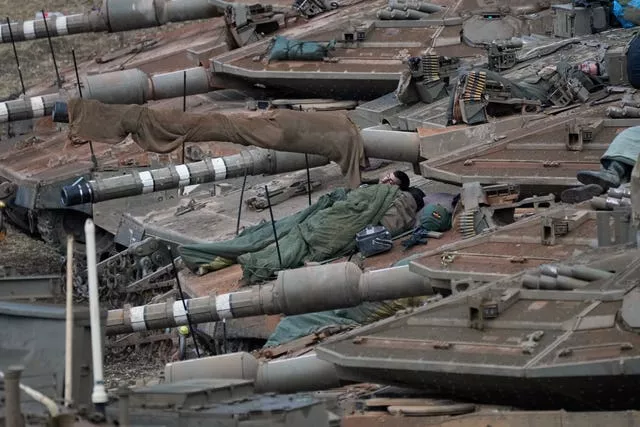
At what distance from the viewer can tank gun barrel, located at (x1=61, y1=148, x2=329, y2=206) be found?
36.8 metres

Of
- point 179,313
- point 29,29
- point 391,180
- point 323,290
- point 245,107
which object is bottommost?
point 245,107

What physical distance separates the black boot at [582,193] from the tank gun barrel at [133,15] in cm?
1686

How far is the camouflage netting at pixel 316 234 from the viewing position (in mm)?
34031

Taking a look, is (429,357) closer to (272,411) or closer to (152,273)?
(272,411)

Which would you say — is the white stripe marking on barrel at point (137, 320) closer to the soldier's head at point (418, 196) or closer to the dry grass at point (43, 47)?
the soldier's head at point (418, 196)

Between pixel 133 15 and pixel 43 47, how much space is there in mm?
11041

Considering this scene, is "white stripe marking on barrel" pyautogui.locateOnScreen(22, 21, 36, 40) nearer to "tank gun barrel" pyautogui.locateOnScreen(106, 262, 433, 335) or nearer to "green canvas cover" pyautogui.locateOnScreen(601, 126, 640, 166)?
"green canvas cover" pyautogui.locateOnScreen(601, 126, 640, 166)

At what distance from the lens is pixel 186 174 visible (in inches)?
1449

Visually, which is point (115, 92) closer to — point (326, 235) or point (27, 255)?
point (27, 255)

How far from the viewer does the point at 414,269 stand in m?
27.8

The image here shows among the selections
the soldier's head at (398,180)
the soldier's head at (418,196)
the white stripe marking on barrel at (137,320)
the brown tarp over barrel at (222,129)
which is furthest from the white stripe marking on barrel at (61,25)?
the white stripe marking on barrel at (137,320)

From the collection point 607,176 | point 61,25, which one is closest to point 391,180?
point 607,176

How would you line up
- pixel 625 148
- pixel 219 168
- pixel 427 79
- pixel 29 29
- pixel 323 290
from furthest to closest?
pixel 29 29 → pixel 427 79 → pixel 219 168 → pixel 625 148 → pixel 323 290

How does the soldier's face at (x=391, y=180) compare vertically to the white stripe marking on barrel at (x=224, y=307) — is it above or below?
below
